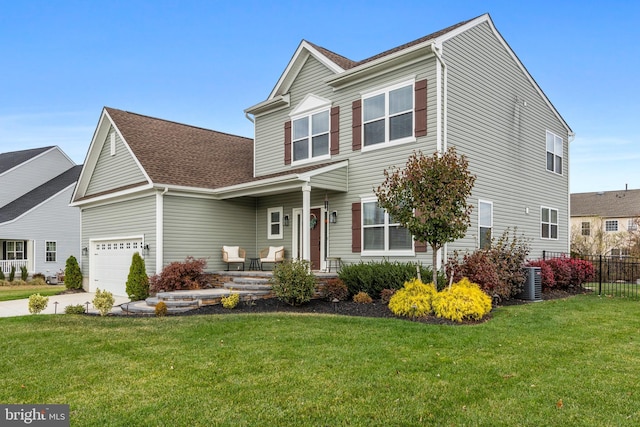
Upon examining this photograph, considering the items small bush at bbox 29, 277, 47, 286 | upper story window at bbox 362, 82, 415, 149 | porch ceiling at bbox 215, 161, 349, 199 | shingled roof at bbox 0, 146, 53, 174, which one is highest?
shingled roof at bbox 0, 146, 53, 174

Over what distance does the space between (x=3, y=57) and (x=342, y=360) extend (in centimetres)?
2379

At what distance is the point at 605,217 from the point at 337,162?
3259 cm

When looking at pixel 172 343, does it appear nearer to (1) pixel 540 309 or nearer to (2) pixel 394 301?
(2) pixel 394 301

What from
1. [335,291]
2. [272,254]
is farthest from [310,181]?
[272,254]

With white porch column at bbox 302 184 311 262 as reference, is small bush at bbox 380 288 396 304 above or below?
below

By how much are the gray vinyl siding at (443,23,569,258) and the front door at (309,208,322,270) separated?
4252 millimetres

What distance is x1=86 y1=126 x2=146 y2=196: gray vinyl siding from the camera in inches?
636

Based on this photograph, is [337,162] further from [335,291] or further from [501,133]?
[501,133]

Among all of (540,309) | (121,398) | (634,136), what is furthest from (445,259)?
(634,136)

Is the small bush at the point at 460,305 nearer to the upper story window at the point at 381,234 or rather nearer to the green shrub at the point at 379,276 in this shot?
the green shrub at the point at 379,276

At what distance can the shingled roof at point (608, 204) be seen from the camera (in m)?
36.7

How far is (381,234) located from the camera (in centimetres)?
1273

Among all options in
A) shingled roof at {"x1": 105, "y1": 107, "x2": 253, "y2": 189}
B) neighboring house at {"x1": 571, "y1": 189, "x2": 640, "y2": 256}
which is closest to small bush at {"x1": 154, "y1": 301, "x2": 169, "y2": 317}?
shingled roof at {"x1": 105, "y1": 107, "x2": 253, "y2": 189}

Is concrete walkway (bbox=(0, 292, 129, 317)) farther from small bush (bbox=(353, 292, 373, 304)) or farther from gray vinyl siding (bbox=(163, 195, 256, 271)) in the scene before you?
small bush (bbox=(353, 292, 373, 304))
